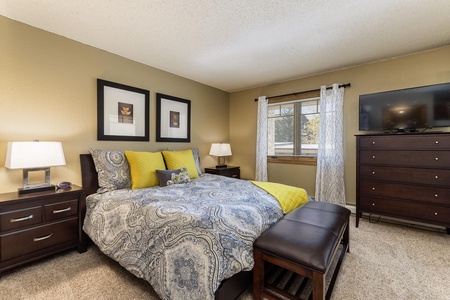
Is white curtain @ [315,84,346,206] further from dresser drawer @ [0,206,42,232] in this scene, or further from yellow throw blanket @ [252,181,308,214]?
dresser drawer @ [0,206,42,232]

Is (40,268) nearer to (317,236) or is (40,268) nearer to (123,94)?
(123,94)

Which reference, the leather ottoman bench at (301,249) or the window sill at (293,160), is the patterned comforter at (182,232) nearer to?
the leather ottoman bench at (301,249)

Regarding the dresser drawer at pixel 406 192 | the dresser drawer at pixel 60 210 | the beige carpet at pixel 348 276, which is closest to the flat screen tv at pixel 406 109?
the dresser drawer at pixel 406 192

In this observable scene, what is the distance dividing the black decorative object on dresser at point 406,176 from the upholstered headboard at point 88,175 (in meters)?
3.58

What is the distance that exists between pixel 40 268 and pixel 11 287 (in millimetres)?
267

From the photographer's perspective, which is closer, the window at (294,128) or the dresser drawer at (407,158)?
the dresser drawer at (407,158)

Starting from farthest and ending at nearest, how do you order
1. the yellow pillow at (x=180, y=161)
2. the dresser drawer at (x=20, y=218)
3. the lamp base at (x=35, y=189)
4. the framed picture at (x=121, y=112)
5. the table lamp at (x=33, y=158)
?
1. the yellow pillow at (x=180, y=161)
2. the framed picture at (x=121, y=112)
3. the lamp base at (x=35, y=189)
4. the table lamp at (x=33, y=158)
5. the dresser drawer at (x=20, y=218)

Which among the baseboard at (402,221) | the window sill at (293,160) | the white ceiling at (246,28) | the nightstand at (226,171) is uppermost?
the white ceiling at (246,28)

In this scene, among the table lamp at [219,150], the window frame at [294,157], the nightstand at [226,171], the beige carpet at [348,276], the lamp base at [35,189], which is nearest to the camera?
the beige carpet at [348,276]

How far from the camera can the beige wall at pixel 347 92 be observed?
113 inches

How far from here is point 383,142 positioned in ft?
9.00

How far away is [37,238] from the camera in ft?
6.47

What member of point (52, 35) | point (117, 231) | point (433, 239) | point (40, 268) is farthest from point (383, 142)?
point (52, 35)

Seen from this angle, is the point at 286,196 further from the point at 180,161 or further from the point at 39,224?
the point at 39,224
